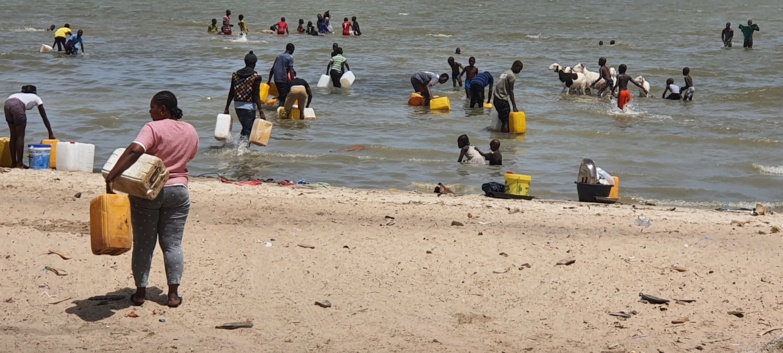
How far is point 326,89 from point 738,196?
11.4 m

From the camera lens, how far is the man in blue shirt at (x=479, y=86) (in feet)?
64.1

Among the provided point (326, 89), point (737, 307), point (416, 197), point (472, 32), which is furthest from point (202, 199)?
point (472, 32)

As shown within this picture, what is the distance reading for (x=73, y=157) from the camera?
40.3ft

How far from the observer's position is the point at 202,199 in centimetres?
1005

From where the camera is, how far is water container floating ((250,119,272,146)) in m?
13.8

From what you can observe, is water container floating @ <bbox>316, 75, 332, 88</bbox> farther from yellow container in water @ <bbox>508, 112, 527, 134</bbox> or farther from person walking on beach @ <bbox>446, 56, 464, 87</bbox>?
yellow container in water @ <bbox>508, 112, 527, 134</bbox>

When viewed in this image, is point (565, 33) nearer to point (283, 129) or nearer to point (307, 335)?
point (283, 129)

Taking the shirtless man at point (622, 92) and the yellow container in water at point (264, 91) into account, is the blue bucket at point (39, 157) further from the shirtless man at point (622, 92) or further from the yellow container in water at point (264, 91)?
the shirtless man at point (622, 92)

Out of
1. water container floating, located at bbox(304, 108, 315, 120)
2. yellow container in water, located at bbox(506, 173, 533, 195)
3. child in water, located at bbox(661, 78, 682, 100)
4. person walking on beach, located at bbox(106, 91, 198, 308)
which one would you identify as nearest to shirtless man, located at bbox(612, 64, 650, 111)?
child in water, located at bbox(661, 78, 682, 100)

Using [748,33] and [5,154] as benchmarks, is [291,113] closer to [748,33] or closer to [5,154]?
[5,154]

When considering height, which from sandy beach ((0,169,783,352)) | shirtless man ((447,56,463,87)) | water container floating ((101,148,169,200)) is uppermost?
water container floating ((101,148,169,200))

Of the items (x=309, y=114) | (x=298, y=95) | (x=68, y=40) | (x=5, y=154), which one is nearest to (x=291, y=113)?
(x=309, y=114)

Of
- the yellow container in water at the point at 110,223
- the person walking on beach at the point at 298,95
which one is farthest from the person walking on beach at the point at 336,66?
the yellow container in water at the point at 110,223

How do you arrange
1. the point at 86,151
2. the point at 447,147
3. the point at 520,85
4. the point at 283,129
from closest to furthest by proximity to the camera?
the point at 86,151 < the point at 447,147 < the point at 283,129 < the point at 520,85
